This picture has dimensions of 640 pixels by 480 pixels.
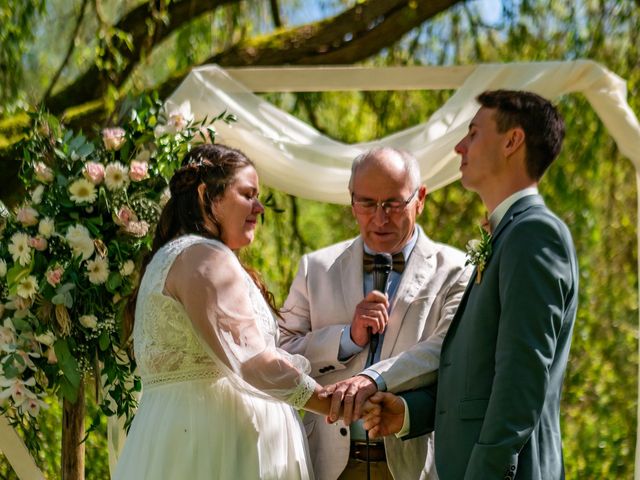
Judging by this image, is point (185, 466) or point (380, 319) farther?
point (380, 319)

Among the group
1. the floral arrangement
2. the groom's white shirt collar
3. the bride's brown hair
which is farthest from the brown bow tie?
the floral arrangement

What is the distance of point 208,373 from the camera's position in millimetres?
3775

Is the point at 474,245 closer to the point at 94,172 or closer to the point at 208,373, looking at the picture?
the point at 208,373

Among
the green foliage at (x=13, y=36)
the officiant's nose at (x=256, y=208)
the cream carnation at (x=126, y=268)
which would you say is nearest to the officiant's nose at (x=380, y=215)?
the officiant's nose at (x=256, y=208)

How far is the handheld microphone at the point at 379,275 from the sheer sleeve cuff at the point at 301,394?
1.39ft

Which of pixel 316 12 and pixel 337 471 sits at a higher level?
pixel 316 12

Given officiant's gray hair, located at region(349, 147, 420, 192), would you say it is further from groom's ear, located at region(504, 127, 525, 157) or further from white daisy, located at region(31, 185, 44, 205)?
white daisy, located at region(31, 185, 44, 205)

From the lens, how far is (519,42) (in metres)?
6.66

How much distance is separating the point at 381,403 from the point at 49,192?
1.48m

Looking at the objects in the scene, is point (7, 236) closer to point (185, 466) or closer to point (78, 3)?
point (185, 466)

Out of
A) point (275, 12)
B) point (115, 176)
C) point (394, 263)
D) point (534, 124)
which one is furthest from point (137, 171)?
point (275, 12)

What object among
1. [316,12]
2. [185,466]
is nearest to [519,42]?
[316,12]

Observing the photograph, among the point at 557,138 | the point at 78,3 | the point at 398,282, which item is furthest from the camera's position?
the point at 78,3

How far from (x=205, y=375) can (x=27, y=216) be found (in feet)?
3.67
